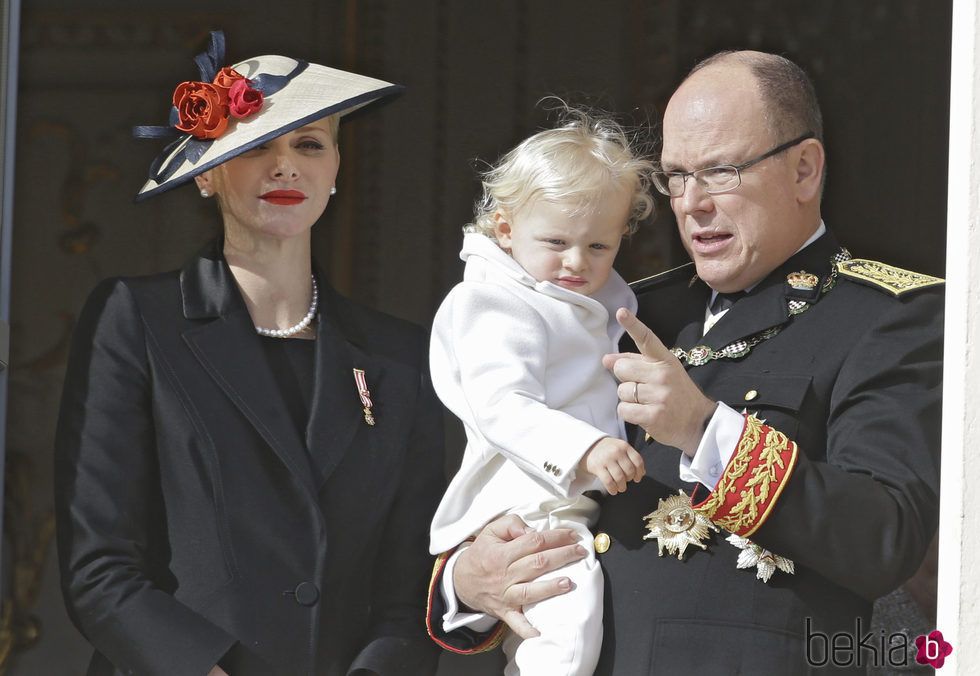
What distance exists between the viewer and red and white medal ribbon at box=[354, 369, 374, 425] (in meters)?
4.20

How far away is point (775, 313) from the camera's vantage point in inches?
152

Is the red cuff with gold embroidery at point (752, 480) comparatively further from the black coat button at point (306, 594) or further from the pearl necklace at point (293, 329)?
the pearl necklace at point (293, 329)

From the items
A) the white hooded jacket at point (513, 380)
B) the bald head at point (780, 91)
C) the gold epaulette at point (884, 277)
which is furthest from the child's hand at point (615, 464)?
the bald head at point (780, 91)

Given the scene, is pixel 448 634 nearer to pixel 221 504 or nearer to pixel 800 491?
pixel 221 504

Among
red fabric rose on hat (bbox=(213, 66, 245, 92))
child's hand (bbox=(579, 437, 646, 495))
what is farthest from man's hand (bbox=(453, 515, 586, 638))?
red fabric rose on hat (bbox=(213, 66, 245, 92))

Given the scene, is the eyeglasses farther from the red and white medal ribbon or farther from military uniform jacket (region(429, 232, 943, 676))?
the red and white medal ribbon

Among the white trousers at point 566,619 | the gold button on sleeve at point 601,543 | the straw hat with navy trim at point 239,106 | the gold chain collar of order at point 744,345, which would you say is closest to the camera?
the white trousers at point 566,619

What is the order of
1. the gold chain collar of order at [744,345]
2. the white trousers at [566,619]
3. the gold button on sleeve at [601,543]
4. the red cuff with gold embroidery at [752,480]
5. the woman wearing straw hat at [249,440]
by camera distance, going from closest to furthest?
the red cuff with gold embroidery at [752,480], the white trousers at [566,619], the gold button on sleeve at [601,543], the gold chain collar of order at [744,345], the woman wearing straw hat at [249,440]

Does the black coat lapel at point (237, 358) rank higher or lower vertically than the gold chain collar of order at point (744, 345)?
lower

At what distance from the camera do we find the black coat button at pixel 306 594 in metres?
3.98

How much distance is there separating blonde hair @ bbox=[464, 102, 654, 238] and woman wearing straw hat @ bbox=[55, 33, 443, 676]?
0.49 meters

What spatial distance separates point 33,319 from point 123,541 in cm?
124

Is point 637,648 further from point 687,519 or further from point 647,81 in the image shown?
point 647,81

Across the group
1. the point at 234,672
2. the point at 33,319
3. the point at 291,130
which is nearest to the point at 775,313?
the point at 291,130
